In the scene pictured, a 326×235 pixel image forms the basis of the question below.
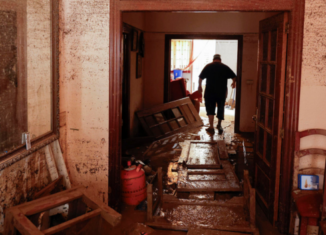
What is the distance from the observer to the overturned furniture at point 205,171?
14.1ft

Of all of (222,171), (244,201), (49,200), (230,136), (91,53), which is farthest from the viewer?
(230,136)

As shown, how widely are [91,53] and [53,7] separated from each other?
1.74 feet

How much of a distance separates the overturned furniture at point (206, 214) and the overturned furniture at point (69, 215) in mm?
848

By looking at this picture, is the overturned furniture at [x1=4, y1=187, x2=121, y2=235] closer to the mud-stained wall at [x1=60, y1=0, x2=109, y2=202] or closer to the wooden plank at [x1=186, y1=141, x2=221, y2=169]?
the mud-stained wall at [x1=60, y1=0, x2=109, y2=202]

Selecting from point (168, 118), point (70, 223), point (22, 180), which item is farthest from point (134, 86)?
point (70, 223)

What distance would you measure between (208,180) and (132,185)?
3.29 feet

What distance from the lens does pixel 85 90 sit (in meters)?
3.59

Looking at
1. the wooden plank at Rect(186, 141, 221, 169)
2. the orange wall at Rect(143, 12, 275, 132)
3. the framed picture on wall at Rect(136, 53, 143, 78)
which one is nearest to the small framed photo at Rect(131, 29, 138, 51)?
the framed picture on wall at Rect(136, 53, 143, 78)

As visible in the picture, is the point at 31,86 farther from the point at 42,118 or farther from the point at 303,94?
the point at 303,94

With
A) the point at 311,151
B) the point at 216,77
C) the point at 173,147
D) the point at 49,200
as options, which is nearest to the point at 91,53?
the point at 49,200

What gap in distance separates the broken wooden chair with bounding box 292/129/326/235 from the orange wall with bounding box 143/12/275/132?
4913mm

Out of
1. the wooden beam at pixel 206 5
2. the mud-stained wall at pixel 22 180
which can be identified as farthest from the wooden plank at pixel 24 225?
the wooden beam at pixel 206 5

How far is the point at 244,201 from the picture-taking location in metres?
3.77

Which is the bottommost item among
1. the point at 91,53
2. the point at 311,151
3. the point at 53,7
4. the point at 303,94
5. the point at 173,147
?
the point at 173,147
